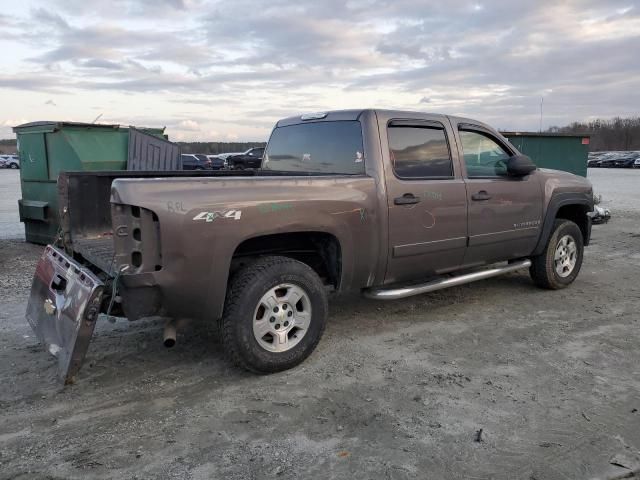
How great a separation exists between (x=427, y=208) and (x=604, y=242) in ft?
22.1

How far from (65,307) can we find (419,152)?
10.1 ft

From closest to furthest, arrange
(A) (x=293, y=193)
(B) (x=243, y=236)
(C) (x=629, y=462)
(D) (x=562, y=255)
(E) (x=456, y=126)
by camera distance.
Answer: (C) (x=629, y=462) → (B) (x=243, y=236) → (A) (x=293, y=193) → (E) (x=456, y=126) → (D) (x=562, y=255)

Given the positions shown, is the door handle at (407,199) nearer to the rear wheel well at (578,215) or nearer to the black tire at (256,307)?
the black tire at (256,307)

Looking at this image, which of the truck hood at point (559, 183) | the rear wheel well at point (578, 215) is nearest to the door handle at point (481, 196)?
the truck hood at point (559, 183)

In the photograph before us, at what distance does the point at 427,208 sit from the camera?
4836 mm

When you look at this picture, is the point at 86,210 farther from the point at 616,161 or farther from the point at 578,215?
the point at 616,161

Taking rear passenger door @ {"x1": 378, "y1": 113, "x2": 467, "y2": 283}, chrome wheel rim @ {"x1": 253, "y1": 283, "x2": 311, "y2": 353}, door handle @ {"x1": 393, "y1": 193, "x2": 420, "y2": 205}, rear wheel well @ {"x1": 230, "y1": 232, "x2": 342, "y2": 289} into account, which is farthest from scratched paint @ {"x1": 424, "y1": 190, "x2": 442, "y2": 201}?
chrome wheel rim @ {"x1": 253, "y1": 283, "x2": 311, "y2": 353}

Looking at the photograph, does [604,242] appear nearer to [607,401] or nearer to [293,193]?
[607,401]

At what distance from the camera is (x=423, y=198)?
4.80 metres

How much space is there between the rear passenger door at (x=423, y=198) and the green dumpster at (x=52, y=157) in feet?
19.0

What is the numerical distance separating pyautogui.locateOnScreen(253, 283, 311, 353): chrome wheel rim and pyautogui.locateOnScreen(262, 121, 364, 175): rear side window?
120 cm

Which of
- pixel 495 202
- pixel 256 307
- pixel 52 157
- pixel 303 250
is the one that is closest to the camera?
pixel 256 307

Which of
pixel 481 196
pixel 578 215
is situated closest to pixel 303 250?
pixel 481 196

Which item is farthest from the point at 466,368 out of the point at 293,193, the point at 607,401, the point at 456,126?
the point at 456,126
